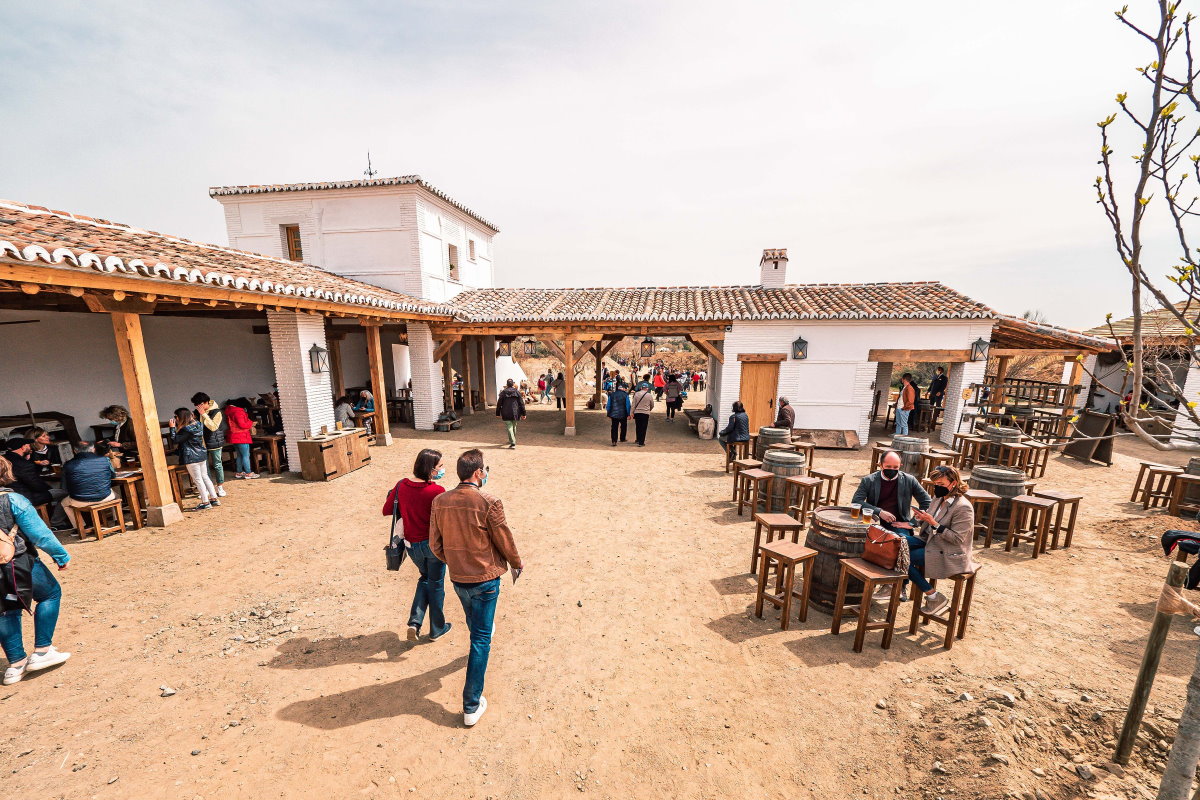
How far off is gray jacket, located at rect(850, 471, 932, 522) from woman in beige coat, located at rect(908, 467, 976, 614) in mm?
271

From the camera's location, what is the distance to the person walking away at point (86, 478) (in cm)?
574

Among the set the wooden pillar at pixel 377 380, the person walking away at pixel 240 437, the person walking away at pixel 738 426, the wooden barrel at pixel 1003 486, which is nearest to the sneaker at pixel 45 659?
the person walking away at pixel 240 437

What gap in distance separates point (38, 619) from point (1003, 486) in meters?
10.4

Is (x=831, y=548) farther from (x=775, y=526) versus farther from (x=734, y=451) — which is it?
(x=734, y=451)

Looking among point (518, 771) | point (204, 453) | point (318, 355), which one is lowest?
point (518, 771)

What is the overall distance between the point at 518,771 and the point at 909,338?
1266 centimetres

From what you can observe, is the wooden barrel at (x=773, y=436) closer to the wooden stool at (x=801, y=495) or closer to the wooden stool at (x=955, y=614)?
the wooden stool at (x=801, y=495)

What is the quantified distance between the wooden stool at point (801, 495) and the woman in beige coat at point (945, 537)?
1.92m

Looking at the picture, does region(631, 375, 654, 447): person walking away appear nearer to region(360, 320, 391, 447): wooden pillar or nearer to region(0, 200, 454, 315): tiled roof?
region(360, 320, 391, 447): wooden pillar

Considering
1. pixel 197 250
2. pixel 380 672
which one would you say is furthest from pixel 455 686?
pixel 197 250

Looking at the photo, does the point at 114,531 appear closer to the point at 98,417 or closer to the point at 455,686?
the point at 98,417

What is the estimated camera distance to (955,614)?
4145 millimetres

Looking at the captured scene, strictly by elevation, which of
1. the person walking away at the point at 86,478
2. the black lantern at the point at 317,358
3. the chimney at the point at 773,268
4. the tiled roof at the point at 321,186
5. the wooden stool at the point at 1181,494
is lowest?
the wooden stool at the point at 1181,494

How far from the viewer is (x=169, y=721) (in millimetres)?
3367
